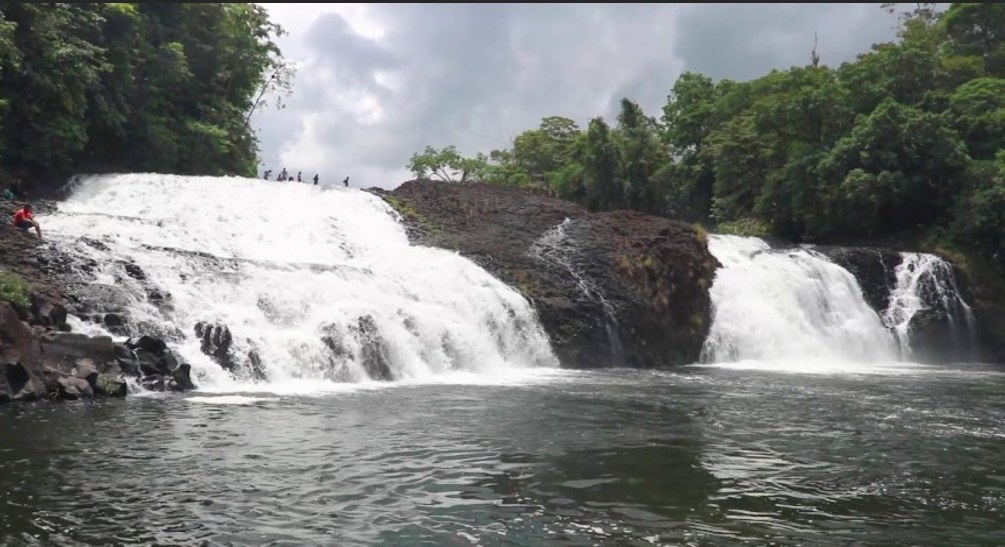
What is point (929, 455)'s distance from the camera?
32.6 ft

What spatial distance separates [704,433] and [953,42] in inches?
1807

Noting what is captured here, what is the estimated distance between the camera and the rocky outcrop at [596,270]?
76.4ft

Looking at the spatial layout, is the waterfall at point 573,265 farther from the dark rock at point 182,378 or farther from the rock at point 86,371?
the rock at point 86,371

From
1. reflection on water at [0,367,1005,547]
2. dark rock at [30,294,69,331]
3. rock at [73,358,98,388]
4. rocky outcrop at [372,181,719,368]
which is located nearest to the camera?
reflection on water at [0,367,1005,547]

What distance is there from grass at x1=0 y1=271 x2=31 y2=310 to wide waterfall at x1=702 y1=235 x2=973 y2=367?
1876 centimetres

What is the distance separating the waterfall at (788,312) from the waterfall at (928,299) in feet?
4.34

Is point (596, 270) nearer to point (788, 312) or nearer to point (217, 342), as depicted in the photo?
point (788, 312)

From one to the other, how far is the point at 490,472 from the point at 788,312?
71.4 feet

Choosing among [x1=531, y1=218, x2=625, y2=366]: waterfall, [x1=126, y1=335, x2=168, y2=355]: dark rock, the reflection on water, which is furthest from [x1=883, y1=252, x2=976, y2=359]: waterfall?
[x1=126, y1=335, x2=168, y2=355]: dark rock

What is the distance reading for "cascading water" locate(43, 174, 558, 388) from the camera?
53.4 feet

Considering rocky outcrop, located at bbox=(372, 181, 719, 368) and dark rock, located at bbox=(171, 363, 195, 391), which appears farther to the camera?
rocky outcrop, located at bbox=(372, 181, 719, 368)

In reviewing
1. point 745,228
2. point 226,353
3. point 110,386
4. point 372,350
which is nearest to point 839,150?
point 745,228

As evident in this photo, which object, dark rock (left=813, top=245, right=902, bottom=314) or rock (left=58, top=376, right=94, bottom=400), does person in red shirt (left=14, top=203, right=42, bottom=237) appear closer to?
rock (left=58, top=376, right=94, bottom=400)

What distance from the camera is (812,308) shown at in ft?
94.8
